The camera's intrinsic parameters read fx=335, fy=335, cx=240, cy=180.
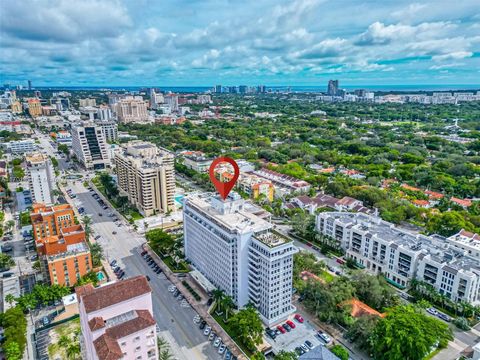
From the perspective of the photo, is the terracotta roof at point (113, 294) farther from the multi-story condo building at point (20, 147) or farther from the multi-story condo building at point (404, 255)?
the multi-story condo building at point (20, 147)

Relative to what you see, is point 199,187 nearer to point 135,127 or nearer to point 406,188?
point 406,188

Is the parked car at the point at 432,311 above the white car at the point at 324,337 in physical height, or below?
below

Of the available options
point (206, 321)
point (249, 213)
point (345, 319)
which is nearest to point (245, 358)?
point (206, 321)

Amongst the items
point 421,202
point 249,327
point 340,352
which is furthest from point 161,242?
point 421,202

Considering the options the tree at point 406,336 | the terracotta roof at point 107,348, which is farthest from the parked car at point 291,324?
the terracotta roof at point 107,348

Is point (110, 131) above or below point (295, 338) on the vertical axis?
above

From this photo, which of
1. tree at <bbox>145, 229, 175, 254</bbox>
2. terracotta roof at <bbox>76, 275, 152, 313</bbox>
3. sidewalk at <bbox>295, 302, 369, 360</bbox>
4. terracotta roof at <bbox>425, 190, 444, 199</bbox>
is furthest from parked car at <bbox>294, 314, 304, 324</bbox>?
terracotta roof at <bbox>425, 190, 444, 199</bbox>

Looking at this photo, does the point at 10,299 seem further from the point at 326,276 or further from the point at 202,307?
the point at 326,276
